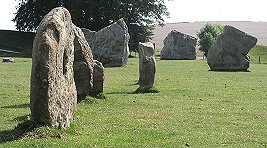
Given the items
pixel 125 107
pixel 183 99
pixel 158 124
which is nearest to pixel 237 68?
pixel 183 99

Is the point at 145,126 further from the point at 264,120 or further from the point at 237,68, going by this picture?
the point at 237,68

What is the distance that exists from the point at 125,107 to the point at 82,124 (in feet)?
12.6

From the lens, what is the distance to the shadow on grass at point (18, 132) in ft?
37.4

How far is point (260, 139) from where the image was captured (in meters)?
12.3

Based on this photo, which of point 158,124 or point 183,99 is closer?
point 158,124

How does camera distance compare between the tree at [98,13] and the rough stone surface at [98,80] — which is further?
the tree at [98,13]

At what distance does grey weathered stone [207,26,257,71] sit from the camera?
37.8 meters

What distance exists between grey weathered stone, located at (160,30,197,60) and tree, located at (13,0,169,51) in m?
6.45

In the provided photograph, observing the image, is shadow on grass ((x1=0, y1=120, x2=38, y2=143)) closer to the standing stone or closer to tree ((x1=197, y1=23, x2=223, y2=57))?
the standing stone

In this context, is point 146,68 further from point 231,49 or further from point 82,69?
point 231,49

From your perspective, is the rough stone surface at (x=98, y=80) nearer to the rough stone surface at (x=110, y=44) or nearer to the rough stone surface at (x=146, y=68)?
the rough stone surface at (x=146, y=68)

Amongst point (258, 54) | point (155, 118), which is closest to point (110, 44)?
point (155, 118)

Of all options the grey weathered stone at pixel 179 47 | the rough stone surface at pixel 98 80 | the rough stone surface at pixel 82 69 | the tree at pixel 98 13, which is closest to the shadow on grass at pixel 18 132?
the rough stone surface at pixel 82 69

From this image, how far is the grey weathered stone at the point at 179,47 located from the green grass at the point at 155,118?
3195 cm
